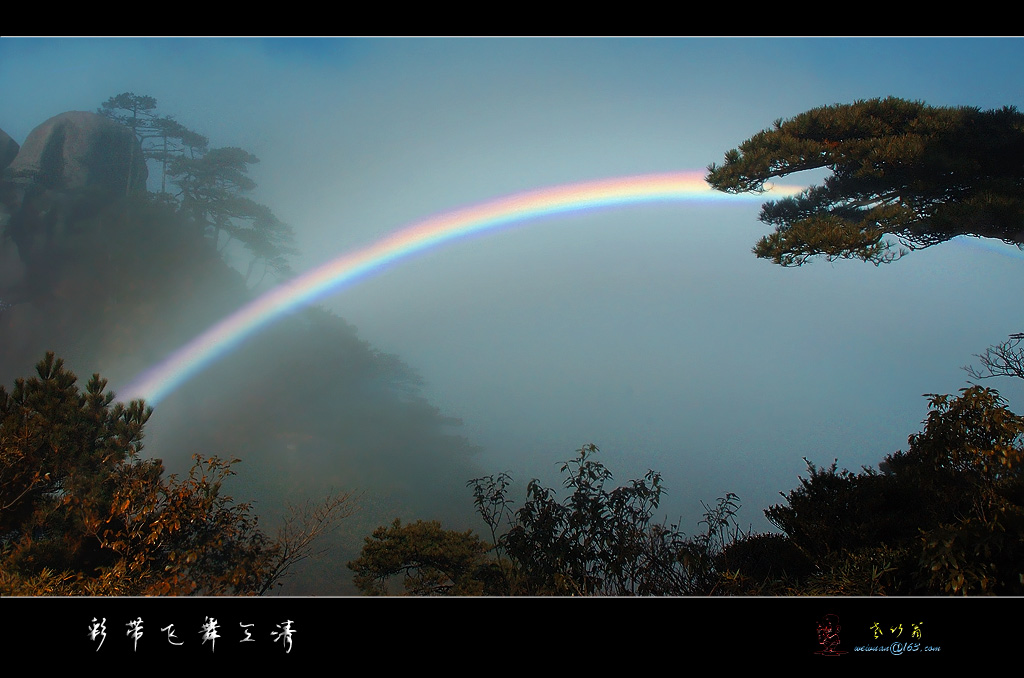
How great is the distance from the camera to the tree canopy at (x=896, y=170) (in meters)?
4.36

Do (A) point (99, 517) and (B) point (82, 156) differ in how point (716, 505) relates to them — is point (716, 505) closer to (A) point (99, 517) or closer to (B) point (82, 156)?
(A) point (99, 517)

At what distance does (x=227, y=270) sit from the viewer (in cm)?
1139

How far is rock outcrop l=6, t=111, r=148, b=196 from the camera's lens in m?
9.48

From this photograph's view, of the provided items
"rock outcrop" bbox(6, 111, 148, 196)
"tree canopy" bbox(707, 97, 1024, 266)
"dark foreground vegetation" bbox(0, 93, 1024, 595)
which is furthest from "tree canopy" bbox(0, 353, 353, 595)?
"rock outcrop" bbox(6, 111, 148, 196)

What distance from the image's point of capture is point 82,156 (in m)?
10.2

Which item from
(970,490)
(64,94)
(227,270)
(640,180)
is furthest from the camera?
(227,270)

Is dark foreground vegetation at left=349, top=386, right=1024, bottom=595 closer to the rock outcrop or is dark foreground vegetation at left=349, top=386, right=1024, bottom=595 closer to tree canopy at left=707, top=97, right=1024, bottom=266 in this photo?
tree canopy at left=707, top=97, right=1024, bottom=266

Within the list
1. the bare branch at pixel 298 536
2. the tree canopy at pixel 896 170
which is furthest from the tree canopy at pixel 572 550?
the tree canopy at pixel 896 170

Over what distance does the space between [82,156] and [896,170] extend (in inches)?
520

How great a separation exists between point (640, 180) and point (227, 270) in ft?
29.5
